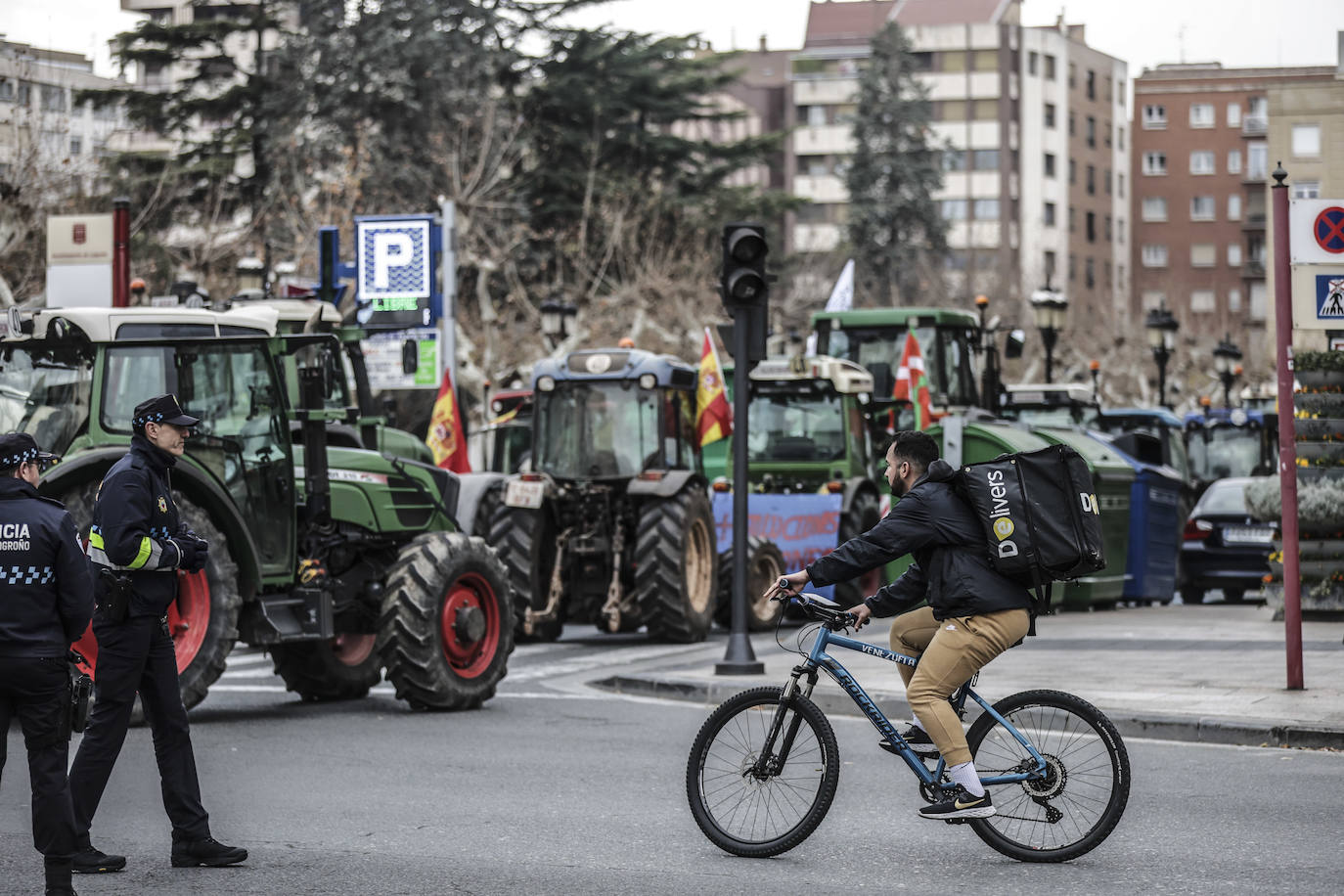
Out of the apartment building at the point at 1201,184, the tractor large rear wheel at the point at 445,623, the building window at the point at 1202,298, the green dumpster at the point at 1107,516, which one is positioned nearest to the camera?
the tractor large rear wheel at the point at 445,623

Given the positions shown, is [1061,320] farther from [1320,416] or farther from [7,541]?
[7,541]

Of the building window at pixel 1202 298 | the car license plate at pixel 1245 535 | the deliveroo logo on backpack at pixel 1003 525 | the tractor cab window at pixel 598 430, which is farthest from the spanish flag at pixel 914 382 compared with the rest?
the building window at pixel 1202 298

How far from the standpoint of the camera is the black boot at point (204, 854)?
26.0 feet

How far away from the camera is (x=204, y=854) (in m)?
7.91

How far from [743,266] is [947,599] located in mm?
7841

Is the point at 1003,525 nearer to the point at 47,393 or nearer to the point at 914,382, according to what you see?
the point at 47,393

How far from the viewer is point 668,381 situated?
755 inches

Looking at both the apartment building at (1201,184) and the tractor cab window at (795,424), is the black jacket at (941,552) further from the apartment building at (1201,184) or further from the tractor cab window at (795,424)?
the apartment building at (1201,184)

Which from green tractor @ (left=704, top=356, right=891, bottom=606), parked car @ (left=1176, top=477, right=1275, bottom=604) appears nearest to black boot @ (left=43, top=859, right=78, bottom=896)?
green tractor @ (left=704, top=356, right=891, bottom=606)

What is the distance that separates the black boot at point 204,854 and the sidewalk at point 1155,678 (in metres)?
5.86

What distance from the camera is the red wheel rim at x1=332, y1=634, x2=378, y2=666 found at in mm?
14422

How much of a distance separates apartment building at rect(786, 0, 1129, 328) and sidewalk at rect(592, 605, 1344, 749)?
79.3 meters

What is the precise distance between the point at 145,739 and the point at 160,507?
13.2 feet

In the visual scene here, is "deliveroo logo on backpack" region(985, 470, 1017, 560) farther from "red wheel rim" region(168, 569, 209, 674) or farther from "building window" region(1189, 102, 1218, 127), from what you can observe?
"building window" region(1189, 102, 1218, 127)
